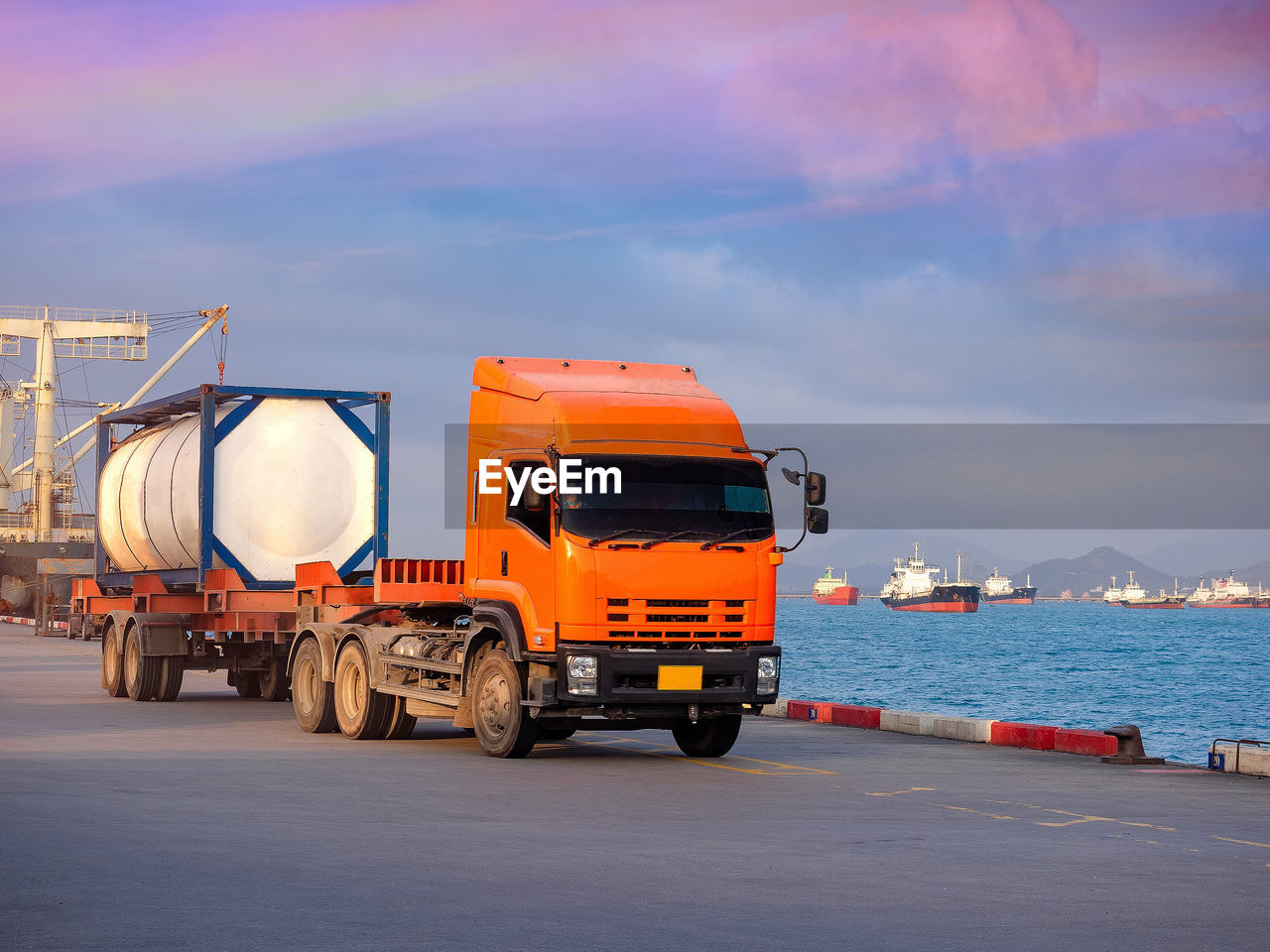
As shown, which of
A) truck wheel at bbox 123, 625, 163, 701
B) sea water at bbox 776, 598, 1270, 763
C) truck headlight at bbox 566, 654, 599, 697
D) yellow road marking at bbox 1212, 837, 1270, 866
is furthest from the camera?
sea water at bbox 776, 598, 1270, 763

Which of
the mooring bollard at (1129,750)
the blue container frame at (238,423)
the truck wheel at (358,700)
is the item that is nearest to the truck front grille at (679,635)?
the truck wheel at (358,700)

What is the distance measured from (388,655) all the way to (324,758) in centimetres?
195

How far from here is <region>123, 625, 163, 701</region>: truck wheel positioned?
78.6ft

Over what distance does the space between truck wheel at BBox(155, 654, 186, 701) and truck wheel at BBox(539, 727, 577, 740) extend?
26.6ft

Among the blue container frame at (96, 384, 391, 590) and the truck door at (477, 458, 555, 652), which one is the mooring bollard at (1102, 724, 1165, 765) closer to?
the truck door at (477, 458, 555, 652)

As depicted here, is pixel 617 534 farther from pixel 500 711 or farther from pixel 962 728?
pixel 962 728

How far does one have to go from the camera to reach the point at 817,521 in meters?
16.0

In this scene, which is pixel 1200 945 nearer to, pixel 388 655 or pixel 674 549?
pixel 674 549

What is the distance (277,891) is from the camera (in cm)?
854

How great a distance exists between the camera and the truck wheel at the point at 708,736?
16.8m

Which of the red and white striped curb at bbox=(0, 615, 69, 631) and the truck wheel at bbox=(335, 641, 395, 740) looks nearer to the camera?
the truck wheel at bbox=(335, 641, 395, 740)

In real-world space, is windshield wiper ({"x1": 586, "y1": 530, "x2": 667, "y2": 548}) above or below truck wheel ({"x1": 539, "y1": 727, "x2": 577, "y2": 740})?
above

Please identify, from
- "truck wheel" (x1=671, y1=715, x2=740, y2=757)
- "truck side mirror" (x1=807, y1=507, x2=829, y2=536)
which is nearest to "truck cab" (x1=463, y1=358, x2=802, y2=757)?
"truck wheel" (x1=671, y1=715, x2=740, y2=757)

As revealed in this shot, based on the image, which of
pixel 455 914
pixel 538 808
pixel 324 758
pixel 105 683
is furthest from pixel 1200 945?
pixel 105 683
